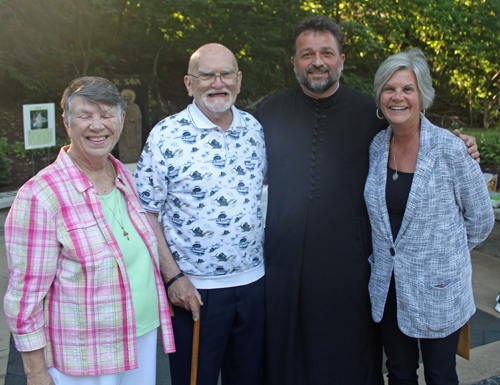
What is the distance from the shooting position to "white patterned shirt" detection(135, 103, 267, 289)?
2039mm

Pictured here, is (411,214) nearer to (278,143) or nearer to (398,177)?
(398,177)

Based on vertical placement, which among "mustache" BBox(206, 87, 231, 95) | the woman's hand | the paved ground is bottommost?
the paved ground

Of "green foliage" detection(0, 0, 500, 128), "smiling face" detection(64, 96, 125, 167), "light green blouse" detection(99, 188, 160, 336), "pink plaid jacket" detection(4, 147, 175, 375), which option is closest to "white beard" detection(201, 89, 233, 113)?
"smiling face" detection(64, 96, 125, 167)

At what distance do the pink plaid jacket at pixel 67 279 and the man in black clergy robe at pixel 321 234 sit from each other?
3.19 feet

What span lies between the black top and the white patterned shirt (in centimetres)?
67

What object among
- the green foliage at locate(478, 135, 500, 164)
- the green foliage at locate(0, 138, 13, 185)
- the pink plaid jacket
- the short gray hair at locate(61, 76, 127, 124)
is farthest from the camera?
the green foliage at locate(0, 138, 13, 185)

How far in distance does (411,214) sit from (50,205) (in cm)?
151

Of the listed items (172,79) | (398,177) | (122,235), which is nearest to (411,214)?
(398,177)

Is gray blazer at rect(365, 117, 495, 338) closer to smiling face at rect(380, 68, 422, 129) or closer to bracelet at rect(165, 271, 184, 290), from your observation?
smiling face at rect(380, 68, 422, 129)

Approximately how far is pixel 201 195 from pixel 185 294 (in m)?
0.49

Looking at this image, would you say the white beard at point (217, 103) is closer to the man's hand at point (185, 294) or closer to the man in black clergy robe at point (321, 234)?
the man in black clergy robe at point (321, 234)

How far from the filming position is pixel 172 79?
13398mm

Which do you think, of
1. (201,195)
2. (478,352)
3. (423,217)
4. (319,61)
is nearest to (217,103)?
(201,195)

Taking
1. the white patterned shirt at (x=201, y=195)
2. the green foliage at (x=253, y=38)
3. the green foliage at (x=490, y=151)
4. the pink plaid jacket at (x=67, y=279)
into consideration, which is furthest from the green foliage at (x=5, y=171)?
the green foliage at (x=490, y=151)
